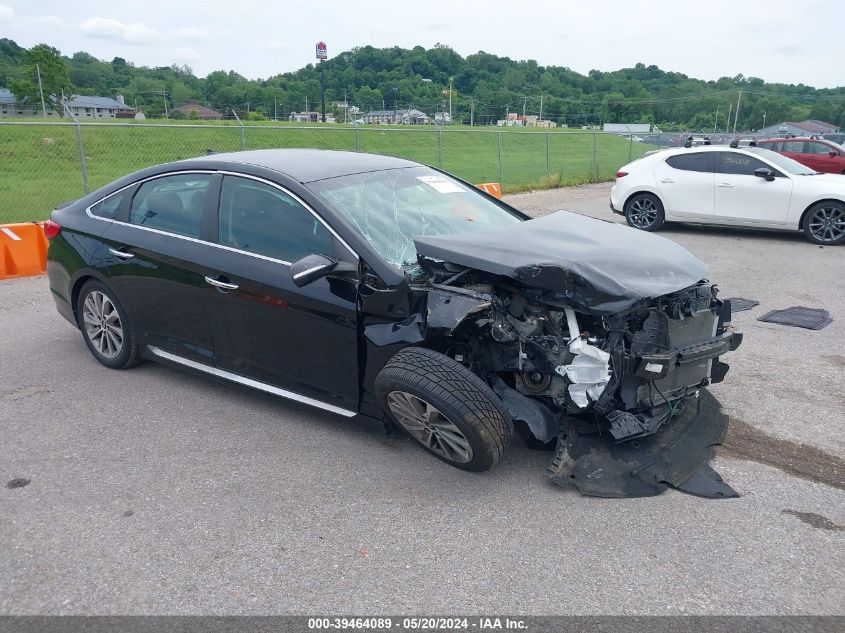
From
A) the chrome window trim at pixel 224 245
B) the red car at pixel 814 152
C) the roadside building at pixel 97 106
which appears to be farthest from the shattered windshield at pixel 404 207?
the roadside building at pixel 97 106

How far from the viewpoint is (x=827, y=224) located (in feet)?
35.4

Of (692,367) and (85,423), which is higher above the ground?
(692,367)

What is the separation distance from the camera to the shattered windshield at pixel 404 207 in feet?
13.3

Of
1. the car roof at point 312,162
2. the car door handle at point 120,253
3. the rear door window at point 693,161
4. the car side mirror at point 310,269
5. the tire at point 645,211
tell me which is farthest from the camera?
the tire at point 645,211

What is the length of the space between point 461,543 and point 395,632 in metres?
0.63

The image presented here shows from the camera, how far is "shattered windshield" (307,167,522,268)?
4059 millimetres

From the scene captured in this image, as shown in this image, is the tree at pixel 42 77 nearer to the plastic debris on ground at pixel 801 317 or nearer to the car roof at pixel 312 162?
the car roof at pixel 312 162

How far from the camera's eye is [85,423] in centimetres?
436

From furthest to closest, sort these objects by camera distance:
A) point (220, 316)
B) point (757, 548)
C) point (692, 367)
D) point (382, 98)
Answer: point (382, 98)
point (220, 316)
point (692, 367)
point (757, 548)

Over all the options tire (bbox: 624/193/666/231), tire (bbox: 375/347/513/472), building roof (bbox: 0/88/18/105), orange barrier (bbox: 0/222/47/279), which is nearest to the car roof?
tire (bbox: 375/347/513/472)

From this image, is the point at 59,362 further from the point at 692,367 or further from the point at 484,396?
the point at 692,367

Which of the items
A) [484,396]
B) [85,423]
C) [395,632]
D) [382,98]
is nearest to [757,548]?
[484,396]

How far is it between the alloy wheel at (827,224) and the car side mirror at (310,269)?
32.1ft

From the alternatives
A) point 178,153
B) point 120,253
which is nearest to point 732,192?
point 120,253
